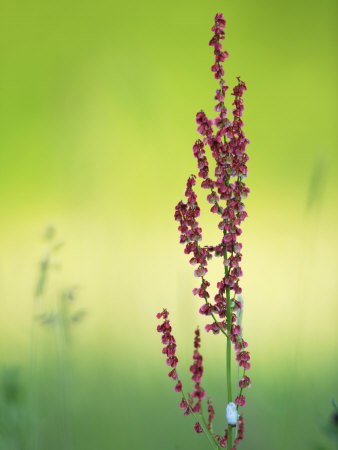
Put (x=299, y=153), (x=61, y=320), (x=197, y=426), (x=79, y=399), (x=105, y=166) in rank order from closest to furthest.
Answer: (x=197, y=426) < (x=61, y=320) < (x=79, y=399) < (x=105, y=166) < (x=299, y=153)

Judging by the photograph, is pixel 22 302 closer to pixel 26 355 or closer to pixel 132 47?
pixel 26 355

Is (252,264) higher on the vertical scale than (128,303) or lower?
higher

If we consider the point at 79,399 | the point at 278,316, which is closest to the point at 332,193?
the point at 278,316

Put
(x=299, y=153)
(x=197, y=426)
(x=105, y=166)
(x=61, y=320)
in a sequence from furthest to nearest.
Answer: (x=299, y=153)
(x=105, y=166)
(x=61, y=320)
(x=197, y=426)

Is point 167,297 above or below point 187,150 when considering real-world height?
below

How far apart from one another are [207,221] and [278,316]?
0.36 m

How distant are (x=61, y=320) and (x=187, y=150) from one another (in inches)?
31.8

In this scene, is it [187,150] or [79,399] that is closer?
[79,399]

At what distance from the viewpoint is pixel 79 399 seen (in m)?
1.46

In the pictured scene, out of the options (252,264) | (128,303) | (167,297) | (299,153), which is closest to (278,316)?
(252,264)

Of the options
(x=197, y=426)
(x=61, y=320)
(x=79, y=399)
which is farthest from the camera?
(x=79, y=399)

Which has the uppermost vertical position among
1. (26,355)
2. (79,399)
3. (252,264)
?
(252,264)

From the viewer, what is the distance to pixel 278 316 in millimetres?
1460

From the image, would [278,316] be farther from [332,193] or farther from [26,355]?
[26,355]
